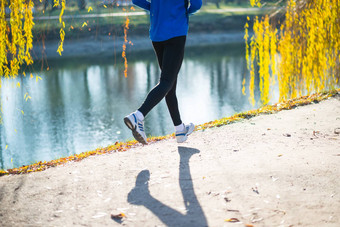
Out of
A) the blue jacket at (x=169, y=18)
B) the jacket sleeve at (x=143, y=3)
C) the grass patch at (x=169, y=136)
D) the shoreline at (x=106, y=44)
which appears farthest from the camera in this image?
the shoreline at (x=106, y=44)

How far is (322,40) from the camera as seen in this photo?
655cm

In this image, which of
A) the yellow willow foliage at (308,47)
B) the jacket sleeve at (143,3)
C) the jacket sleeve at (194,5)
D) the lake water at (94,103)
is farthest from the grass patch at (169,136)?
the jacket sleeve at (194,5)

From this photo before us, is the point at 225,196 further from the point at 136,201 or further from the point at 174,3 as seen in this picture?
the point at 174,3

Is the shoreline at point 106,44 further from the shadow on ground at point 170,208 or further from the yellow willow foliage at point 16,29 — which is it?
the shadow on ground at point 170,208

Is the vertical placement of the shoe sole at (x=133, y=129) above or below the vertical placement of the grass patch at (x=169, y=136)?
above

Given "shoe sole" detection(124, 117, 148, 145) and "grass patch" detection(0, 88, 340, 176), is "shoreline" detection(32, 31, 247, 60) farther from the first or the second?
"shoe sole" detection(124, 117, 148, 145)

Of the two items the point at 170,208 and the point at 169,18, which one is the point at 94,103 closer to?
the point at 169,18

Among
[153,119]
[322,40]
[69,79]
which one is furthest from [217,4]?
[322,40]

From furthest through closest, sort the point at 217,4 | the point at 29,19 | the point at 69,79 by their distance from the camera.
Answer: the point at 217,4, the point at 69,79, the point at 29,19

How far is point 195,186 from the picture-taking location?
2906mm

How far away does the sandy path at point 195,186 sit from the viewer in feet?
8.29

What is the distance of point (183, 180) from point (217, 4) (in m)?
35.6

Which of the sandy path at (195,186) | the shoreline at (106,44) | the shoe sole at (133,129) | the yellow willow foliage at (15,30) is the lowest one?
the shoreline at (106,44)

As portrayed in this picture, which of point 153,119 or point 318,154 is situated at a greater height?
point 318,154
